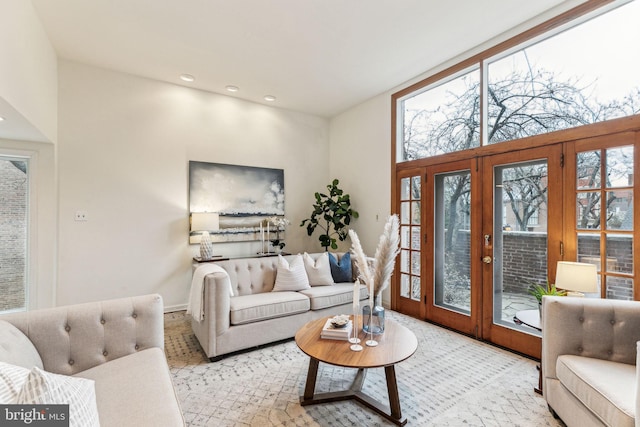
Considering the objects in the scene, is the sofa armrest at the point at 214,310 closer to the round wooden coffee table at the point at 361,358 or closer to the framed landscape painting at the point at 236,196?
the round wooden coffee table at the point at 361,358

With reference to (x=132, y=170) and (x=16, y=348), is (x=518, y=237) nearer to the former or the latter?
(x=16, y=348)

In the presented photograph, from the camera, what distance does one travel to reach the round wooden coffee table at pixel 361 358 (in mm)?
1790

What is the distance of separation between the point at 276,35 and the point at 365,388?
3336 mm

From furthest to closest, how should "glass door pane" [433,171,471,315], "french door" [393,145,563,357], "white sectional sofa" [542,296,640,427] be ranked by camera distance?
"glass door pane" [433,171,471,315], "french door" [393,145,563,357], "white sectional sofa" [542,296,640,427]

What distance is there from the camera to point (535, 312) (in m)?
2.55

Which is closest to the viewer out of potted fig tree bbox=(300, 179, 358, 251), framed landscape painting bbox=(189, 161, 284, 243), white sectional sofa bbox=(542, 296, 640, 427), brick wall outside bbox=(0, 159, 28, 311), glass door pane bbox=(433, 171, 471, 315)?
white sectional sofa bbox=(542, 296, 640, 427)

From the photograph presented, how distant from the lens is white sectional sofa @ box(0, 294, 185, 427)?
1.30 meters

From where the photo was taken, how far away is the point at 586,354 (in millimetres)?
1815

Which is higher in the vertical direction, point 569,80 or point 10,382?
point 569,80

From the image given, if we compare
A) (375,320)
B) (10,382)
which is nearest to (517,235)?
(375,320)

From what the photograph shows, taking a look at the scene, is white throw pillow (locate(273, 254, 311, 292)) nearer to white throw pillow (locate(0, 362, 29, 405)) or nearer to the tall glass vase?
the tall glass vase

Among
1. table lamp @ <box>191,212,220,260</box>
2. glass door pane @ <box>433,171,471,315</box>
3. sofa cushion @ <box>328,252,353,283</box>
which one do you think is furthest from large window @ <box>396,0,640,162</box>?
table lamp @ <box>191,212,220,260</box>

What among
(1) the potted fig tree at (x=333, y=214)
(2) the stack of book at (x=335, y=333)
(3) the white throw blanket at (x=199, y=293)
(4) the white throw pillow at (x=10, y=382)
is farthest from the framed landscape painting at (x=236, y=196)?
(4) the white throw pillow at (x=10, y=382)

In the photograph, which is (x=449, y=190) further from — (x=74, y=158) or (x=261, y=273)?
(x=74, y=158)
